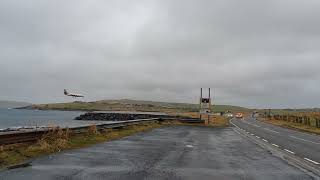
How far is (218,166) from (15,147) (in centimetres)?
760

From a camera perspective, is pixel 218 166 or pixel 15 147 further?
pixel 15 147

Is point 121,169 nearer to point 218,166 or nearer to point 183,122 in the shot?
point 218,166

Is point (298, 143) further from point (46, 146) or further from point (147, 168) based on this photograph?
point (147, 168)

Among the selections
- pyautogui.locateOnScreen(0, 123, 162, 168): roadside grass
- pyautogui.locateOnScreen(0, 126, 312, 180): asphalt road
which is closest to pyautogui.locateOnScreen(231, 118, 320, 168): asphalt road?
pyautogui.locateOnScreen(0, 126, 312, 180): asphalt road

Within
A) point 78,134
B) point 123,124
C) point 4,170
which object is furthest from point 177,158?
point 123,124

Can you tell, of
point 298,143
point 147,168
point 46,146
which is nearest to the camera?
point 147,168

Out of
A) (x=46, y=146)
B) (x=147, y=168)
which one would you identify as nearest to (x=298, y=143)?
(x=46, y=146)

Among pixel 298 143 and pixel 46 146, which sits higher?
pixel 46 146

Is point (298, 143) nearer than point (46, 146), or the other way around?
point (46, 146)

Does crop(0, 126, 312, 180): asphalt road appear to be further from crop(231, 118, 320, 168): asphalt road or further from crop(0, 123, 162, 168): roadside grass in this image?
crop(231, 118, 320, 168): asphalt road

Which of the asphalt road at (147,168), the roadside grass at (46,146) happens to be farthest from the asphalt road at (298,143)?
the roadside grass at (46,146)

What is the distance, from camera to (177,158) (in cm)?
1803

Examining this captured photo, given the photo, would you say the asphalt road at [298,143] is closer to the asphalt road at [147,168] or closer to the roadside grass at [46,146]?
the asphalt road at [147,168]

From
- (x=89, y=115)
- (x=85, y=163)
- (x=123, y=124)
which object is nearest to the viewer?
(x=85, y=163)
